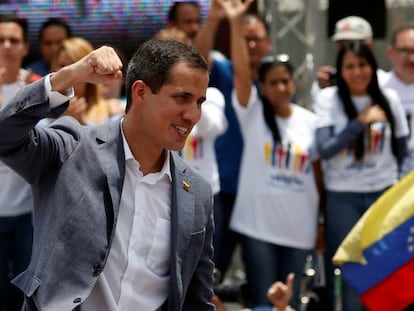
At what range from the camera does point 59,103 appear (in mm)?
3070

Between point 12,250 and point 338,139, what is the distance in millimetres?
2084

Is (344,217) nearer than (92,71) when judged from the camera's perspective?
No

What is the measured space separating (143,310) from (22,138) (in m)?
0.74

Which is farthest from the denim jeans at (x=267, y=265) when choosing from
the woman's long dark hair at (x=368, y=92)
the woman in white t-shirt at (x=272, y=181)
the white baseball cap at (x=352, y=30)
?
the white baseball cap at (x=352, y=30)

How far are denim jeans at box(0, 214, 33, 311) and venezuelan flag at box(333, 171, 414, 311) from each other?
1.79m

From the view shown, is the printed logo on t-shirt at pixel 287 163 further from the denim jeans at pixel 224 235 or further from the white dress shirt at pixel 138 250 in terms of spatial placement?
the white dress shirt at pixel 138 250

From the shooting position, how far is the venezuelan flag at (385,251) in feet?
18.9

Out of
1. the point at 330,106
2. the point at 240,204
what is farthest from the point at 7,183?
the point at 330,106

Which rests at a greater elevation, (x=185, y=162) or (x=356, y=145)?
(x=185, y=162)

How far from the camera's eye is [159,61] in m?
3.22

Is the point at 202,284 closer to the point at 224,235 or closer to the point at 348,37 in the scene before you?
the point at 224,235

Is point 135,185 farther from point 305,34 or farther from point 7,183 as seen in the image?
point 305,34

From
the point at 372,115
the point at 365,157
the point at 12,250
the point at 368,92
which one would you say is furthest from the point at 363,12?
the point at 12,250

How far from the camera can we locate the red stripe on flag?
5777 mm
